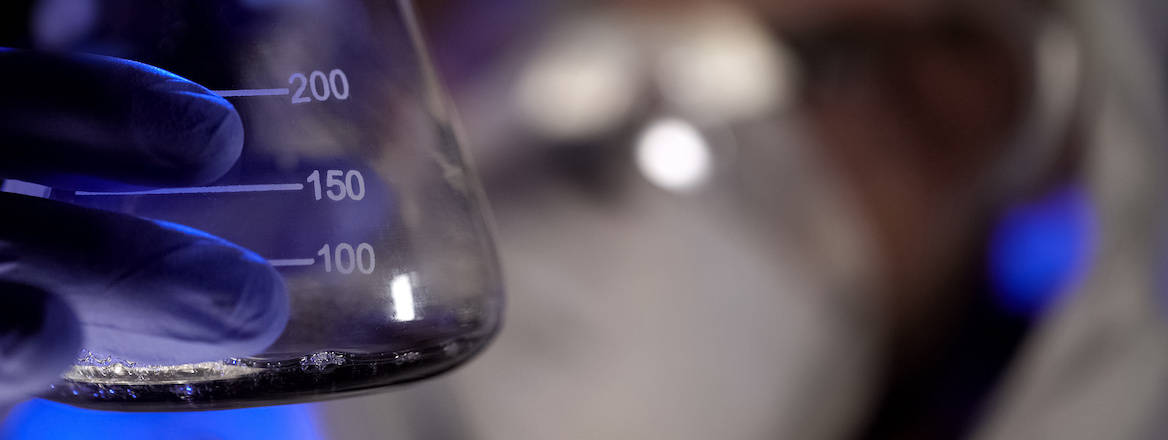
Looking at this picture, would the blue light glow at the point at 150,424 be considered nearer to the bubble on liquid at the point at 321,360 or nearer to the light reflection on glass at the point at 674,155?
the bubble on liquid at the point at 321,360

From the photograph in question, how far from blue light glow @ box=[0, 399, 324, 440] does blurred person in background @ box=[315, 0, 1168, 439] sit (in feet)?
2.32

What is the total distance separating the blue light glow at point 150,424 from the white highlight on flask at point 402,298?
1.21 ft

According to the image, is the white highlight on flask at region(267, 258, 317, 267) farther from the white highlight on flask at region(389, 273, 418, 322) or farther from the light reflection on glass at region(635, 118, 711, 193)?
the light reflection on glass at region(635, 118, 711, 193)

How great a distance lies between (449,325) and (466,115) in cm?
131

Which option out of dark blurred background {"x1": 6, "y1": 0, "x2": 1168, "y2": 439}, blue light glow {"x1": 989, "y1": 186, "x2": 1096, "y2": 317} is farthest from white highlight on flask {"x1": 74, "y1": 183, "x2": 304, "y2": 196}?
blue light glow {"x1": 989, "y1": 186, "x2": 1096, "y2": 317}

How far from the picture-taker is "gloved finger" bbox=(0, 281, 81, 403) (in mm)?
334

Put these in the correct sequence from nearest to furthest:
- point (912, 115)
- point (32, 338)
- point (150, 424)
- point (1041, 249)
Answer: point (32, 338)
point (150, 424)
point (1041, 249)
point (912, 115)

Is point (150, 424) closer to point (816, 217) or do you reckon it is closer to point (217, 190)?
point (217, 190)

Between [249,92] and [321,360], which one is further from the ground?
[249,92]

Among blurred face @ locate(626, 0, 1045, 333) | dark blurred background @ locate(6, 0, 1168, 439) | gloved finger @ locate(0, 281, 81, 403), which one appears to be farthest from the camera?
blurred face @ locate(626, 0, 1045, 333)

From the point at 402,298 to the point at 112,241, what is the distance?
4.7 inches

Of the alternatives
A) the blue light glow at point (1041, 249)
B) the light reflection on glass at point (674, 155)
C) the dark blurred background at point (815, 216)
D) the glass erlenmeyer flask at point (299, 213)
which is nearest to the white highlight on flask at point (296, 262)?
the glass erlenmeyer flask at point (299, 213)

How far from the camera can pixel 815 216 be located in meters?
1.83

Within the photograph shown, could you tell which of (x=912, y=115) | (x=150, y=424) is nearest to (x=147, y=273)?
(x=150, y=424)
